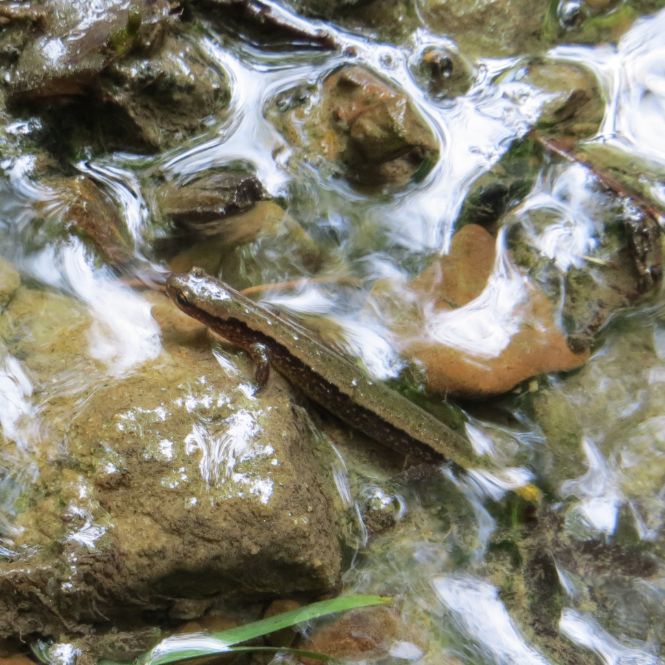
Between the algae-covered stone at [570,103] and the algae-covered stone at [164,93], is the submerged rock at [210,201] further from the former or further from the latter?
the algae-covered stone at [570,103]

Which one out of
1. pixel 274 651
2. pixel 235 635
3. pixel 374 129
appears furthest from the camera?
pixel 374 129

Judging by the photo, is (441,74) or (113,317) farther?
(441,74)

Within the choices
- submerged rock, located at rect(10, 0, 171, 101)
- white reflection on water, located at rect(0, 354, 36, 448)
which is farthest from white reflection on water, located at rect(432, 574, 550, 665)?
submerged rock, located at rect(10, 0, 171, 101)

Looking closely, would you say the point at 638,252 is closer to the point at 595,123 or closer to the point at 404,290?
the point at 595,123

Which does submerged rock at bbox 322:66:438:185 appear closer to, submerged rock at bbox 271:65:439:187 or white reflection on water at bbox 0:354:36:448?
submerged rock at bbox 271:65:439:187

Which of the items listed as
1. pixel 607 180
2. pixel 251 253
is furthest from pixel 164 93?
pixel 607 180

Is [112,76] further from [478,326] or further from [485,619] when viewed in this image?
[485,619]

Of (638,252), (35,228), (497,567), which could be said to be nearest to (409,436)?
(497,567)
